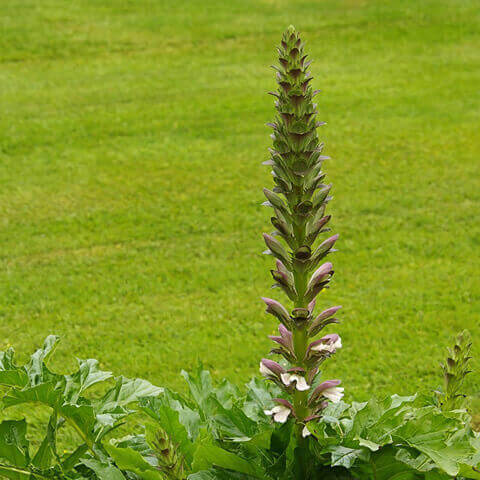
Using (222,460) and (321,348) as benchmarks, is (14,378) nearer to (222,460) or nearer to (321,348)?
(222,460)

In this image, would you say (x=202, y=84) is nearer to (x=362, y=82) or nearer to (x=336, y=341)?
(x=362, y=82)

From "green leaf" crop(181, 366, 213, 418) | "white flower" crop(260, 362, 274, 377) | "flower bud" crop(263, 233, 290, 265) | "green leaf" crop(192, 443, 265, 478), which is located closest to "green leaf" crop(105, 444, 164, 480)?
"green leaf" crop(192, 443, 265, 478)

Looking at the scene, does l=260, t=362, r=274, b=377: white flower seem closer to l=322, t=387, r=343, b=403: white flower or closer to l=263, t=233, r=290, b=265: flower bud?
l=322, t=387, r=343, b=403: white flower

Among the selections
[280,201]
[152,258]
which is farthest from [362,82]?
[280,201]

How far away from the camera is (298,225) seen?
1.77 meters

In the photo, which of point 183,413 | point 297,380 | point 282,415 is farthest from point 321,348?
point 183,413

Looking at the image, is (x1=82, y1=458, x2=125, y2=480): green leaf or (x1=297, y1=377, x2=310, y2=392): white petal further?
(x1=82, y1=458, x2=125, y2=480): green leaf

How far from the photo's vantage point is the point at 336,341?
184 cm

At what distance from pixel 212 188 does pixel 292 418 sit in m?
6.42

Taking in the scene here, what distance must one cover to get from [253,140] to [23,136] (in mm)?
3378

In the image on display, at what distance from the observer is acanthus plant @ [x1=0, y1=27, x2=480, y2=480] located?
1766mm

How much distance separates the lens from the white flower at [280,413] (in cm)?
177

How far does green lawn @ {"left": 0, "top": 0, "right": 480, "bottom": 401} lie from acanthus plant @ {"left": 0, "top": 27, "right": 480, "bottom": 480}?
2.53 meters

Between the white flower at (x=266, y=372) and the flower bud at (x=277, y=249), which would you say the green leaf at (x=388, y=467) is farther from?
the flower bud at (x=277, y=249)
